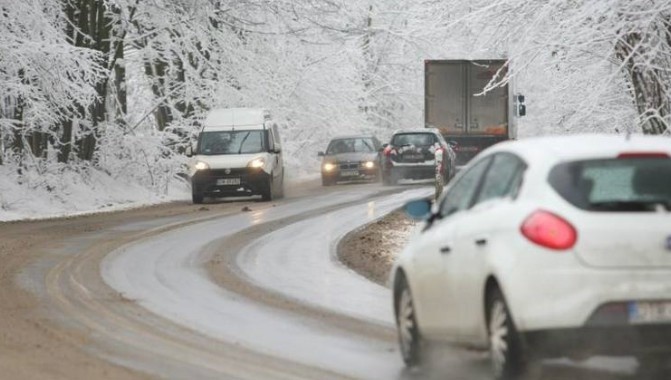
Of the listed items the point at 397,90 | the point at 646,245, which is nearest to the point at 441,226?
the point at 646,245

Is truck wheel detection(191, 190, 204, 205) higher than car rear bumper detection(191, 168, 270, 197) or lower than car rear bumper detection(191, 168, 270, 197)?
lower

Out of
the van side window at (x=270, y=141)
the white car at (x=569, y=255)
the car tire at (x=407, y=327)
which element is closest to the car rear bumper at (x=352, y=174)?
the van side window at (x=270, y=141)

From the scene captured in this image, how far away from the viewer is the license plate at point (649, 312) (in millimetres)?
7848

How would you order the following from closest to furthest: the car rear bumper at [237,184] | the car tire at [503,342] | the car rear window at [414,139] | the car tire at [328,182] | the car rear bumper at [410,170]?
1. the car tire at [503,342]
2. the car rear bumper at [237,184]
3. the car rear window at [414,139]
4. the car rear bumper at [410,170]
5. the car tire at [328,182]

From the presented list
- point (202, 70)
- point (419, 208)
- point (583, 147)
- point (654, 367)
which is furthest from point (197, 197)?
point (583, 147)

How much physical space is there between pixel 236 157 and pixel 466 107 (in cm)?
1033

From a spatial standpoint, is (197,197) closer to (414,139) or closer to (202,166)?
(202,166)

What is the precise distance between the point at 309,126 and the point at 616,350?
170ft

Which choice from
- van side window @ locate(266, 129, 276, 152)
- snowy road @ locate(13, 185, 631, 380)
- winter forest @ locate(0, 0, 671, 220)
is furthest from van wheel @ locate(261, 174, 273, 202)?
snowy road @ locate(13, 185, 631, 380)

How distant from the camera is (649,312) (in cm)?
786

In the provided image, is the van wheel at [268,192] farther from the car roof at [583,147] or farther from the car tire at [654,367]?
the car roof at [583,147]

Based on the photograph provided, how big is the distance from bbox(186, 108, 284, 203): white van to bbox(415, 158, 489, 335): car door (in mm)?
24660

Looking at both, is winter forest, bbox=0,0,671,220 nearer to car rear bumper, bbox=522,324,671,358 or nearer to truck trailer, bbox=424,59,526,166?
truck trailer, bbox=424,59,526,166

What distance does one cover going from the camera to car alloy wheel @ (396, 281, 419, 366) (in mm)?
9719
